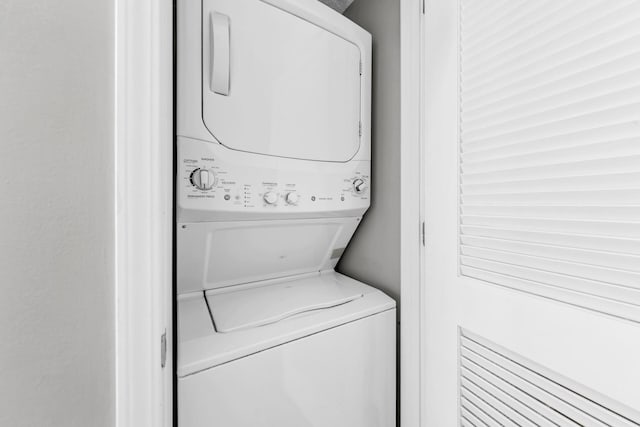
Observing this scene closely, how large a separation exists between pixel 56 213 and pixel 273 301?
879 millimetres

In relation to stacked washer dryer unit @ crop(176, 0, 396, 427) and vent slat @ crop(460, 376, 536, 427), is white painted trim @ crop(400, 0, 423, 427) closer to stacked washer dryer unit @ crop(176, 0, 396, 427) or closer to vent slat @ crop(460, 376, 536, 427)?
stacked washer dryer unit @ crop(176, 0, 396, 427)

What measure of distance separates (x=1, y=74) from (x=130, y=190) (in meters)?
0.24

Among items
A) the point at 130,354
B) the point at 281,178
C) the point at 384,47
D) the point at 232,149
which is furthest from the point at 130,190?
the point at 384,47

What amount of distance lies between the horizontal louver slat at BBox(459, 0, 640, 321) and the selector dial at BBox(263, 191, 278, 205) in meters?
0.74

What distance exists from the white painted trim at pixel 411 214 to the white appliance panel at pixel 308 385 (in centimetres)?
7

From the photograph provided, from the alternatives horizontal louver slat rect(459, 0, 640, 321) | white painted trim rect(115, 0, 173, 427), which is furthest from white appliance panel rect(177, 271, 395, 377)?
horizontal louver slat rect(459, 0, 640, 321)

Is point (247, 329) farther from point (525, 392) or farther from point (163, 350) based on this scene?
point (525, 392)

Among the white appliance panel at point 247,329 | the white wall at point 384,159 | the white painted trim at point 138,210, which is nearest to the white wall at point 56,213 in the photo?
the white painted trim at point 138,210

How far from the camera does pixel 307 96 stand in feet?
4.19

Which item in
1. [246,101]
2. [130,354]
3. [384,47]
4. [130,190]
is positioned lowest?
[130,354]

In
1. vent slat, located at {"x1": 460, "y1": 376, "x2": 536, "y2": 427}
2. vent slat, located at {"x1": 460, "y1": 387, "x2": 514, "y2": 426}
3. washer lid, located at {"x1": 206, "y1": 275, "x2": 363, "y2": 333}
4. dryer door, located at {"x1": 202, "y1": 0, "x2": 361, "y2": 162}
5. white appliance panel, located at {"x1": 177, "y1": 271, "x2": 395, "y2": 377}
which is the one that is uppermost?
dryer door, located at {"x1": 202, "y1": 0, "x2": 361, "y2": 162}

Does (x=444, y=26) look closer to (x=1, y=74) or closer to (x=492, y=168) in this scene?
(x=492, y=168)

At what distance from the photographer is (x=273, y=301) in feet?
4.00

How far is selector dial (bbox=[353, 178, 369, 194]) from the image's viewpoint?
56.9 inches
